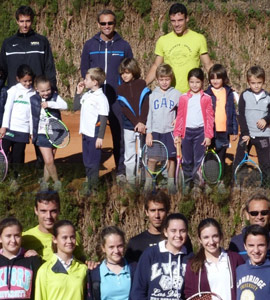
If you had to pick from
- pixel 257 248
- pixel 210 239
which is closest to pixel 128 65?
pixel 210 239

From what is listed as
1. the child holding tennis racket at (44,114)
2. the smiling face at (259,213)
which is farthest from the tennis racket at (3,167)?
the smiling face at (259,213)

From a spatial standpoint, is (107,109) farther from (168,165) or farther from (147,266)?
(147,266)

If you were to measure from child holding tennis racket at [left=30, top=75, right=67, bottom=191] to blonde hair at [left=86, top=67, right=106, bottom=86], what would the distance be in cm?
47

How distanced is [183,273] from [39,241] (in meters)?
1.42

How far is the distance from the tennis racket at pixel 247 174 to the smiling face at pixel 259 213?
2.02 metres

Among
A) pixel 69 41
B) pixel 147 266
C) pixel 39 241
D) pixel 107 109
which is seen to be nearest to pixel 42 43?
pixel 107 109

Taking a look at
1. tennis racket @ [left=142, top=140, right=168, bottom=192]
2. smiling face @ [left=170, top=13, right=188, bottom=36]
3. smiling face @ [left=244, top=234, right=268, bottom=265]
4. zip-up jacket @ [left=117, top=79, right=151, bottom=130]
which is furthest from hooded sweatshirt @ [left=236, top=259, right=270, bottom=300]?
smiling face @ [left=170, top=13, right=188, bottom=36]

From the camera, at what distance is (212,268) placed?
805 cm

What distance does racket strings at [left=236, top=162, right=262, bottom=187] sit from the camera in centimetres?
1074

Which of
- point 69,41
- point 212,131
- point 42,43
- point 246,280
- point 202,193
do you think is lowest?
point 246,280

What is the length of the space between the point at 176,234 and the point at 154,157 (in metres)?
2.57

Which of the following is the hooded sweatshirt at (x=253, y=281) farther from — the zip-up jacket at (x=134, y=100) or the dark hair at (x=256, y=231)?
the zip-up jacket at (x=134, y=100)

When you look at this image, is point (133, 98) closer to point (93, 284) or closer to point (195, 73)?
point (195, 73)

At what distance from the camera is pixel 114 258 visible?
319 inches
